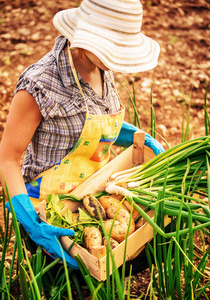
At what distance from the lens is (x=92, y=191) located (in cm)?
149

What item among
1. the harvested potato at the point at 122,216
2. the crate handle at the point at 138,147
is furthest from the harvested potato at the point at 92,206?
the crate handle at the point at 138,147

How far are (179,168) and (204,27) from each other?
3.31 meters

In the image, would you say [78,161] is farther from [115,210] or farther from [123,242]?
[123,242]

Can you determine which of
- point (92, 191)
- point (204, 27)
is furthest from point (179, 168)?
point (204, 27)

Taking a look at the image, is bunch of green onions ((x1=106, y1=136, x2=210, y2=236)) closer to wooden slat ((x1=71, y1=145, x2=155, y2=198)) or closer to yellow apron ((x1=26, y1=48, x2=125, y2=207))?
wooden slat ((x1=71, y1=145, x2=155, y2=198))

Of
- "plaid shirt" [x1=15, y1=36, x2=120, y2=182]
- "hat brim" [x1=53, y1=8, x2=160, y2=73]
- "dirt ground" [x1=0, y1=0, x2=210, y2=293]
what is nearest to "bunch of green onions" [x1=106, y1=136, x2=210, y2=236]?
"plaid shirt" [x1=15, y1=36, x2=120, y2=182]

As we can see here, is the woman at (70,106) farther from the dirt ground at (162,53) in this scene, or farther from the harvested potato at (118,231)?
the dirt ground at (162,53)

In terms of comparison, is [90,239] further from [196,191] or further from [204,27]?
[204,27]

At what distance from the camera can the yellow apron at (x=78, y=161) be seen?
152 cm

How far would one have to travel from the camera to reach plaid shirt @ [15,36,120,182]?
139 cm

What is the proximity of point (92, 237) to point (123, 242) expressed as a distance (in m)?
0.12

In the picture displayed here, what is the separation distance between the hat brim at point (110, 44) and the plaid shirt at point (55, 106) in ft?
0.55

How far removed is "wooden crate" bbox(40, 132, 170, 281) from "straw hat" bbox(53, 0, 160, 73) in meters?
0.44

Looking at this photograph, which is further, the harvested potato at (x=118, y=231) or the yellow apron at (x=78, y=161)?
the yellow apron at (x=78, y=161)
